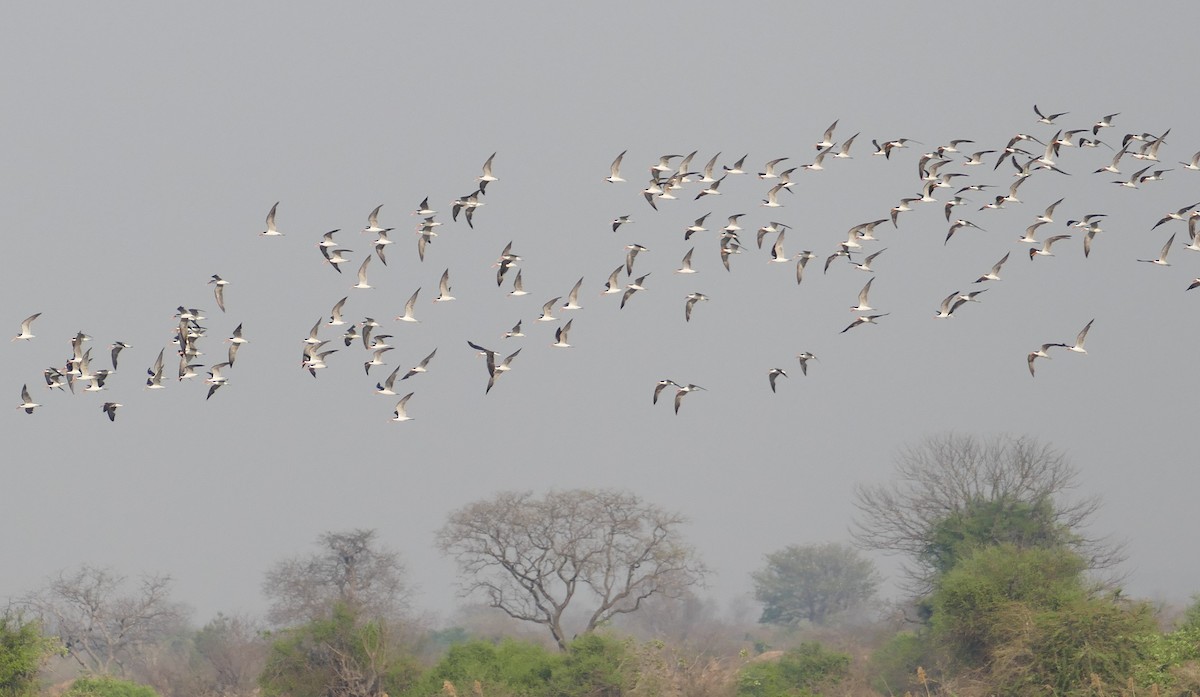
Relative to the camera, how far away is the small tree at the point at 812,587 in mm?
120375

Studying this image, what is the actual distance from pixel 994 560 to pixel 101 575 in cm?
5379

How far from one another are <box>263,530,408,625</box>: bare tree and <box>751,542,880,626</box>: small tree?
1604 inches

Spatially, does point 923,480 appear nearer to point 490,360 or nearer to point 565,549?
point 565,549

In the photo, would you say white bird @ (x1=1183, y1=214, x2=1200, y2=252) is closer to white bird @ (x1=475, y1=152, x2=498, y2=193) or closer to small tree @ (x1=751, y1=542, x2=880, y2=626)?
white bird @ (x1=475, y1=152, x2=498, y2=193)

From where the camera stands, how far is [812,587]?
12131 centimetres

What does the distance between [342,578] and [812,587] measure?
163 feet

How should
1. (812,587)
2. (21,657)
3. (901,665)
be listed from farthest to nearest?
(812,587), (901,665), (21,657)

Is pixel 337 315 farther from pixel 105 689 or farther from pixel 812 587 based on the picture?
pixel 812 587

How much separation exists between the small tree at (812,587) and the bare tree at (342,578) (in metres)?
40.7

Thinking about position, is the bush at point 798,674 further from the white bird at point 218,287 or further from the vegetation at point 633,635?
the white bird at point 218,287

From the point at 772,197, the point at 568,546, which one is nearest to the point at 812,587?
the point at 568,546

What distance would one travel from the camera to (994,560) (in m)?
49.9

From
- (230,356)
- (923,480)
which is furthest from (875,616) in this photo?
(230,356)

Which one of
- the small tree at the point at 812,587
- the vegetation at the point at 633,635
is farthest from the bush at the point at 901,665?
the small tree at the point at 812,587
